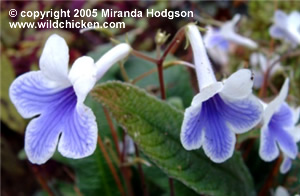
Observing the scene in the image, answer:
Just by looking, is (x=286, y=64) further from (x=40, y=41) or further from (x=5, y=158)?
(x=5, y=158)

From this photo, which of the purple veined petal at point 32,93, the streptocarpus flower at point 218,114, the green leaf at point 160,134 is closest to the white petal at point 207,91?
the streptocarpus flower at point 218,114

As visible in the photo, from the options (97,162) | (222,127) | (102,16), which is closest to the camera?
(222,127)

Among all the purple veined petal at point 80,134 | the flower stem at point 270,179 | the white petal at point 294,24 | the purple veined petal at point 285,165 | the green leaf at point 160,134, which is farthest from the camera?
the white petal at point 294,24

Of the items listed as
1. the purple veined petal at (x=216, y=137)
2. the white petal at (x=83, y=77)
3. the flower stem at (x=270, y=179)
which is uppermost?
the white petal at (x=83, y=77)

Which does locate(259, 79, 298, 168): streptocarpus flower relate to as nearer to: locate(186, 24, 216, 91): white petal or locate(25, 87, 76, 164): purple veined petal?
locate(186, 24, 216, 91): white petal

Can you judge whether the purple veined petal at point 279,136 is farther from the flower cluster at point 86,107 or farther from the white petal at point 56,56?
the white petal at point 56,56

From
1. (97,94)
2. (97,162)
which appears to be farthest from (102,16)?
(97,94)

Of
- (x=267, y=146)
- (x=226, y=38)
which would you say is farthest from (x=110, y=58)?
(x=226, y=38)

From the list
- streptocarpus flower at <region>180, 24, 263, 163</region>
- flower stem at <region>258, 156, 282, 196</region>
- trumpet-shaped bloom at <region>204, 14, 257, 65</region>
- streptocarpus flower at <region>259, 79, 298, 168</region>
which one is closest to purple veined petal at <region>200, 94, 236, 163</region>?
streptocarpus flower at <region>180, 24, 263, 163</region>

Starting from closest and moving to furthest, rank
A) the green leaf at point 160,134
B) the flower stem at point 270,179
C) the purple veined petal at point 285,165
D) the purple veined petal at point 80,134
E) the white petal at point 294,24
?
the purple veined petal at point 80,134 < the green leaf at point 160,134 < the purple veined petal at point 285,165 < the flower stem at point 270,179 < the white petal at point 294,24
